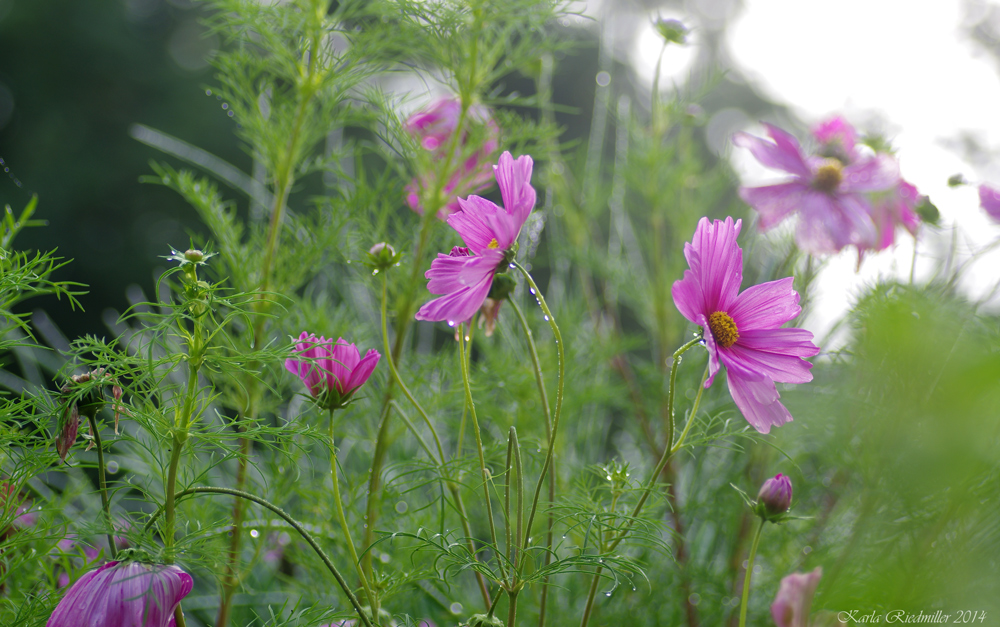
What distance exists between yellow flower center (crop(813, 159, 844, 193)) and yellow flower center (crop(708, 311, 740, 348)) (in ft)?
1.08

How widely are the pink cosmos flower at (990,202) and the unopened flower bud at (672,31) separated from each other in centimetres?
27

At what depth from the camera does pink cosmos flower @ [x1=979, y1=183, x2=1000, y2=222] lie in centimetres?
39

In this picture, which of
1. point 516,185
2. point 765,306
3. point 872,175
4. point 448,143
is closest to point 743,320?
point 765,306

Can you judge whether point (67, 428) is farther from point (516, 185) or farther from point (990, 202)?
point (990, 202)

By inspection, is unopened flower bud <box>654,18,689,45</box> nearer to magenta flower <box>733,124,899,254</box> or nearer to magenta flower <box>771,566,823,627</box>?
magenta flower <box>733,124,899,254</box>

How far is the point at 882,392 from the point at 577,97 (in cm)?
351

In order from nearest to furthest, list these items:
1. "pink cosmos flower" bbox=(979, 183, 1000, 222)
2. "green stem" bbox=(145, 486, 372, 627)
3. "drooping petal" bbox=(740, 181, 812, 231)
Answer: "green stem" bbox=(145, 486, 372, 627), "pink cosmos flower" bbox=(979, 183, 1000, 222), "drooping petal" bbox=(740, 181, 812, 231)

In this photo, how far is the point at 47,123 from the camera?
10.2ft

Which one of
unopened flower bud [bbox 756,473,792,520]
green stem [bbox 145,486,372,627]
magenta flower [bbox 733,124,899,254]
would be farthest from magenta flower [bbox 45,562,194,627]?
magenta flower [bbox 733,124,899,254]

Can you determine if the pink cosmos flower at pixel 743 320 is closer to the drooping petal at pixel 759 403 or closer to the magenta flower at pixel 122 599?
the drooping petal at pixel 759 403

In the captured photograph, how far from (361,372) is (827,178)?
1.48ft

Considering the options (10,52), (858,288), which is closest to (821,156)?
(858,288)

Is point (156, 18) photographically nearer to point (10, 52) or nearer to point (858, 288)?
point (10, 52)

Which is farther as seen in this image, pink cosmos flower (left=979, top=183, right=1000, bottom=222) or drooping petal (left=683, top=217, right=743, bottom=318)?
pink cosmos flower (left=979, top=183, right=1000, bottom=222)
